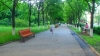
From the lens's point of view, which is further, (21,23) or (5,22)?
(5,22)

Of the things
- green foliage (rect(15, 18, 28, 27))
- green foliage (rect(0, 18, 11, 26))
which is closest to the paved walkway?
green foliage (rect(15, 18, 28, 27))

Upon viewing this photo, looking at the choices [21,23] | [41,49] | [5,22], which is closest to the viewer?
[41,49]

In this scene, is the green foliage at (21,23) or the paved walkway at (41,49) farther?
the green foliage at (21,23)

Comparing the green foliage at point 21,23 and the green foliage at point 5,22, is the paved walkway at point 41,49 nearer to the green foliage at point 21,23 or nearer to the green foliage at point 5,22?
the green foliage at point 21,23

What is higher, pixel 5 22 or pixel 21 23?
pixel 5 22

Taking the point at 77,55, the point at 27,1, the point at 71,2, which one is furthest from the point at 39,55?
the point at 71,2

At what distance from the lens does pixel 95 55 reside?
41.9ft

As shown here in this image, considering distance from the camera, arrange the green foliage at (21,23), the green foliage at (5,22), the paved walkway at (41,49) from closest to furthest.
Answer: the paved walkway at (41,49) < the green foliage at (21,23) < the green foliage at (5,22)

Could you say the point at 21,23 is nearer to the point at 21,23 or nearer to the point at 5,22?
the point at 21,23

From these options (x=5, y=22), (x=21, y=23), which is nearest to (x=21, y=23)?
(x=21, y=23)

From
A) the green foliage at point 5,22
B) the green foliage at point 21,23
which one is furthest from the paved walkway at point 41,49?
the green foliage at point 5,22

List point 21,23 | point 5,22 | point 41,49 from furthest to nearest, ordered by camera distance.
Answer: point 5,22 → point 21,23 → point 41,49

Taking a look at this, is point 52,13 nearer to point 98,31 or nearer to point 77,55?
point 98,31

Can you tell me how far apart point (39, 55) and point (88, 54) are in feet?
8.47
